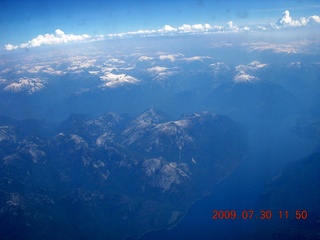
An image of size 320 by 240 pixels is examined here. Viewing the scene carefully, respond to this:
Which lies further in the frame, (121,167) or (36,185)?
(121,167)

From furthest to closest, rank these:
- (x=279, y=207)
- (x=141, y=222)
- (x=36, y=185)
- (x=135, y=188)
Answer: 1. (x=135, y=188)
2. (x=36, y=185)
3. (x=141, y=222)
4. (x=279, y=207)

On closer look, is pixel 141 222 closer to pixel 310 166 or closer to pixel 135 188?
pixel 135 188

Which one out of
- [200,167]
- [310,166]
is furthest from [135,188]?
[310,166]

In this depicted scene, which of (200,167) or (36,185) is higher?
(36,185)

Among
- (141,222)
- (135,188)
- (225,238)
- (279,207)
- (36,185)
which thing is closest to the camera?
(225,238)
